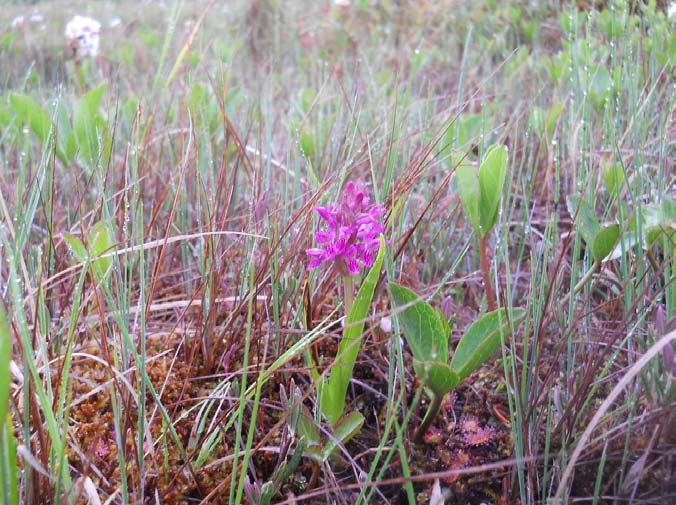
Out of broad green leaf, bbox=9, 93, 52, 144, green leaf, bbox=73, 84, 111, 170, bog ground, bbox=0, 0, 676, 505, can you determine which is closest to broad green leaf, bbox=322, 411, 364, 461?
bog ground, bbox=0, 0, 676, 505

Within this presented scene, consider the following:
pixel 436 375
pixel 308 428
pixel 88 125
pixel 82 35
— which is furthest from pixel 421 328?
pixel 82 35

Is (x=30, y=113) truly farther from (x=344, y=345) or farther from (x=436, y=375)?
(x=436, y=375)

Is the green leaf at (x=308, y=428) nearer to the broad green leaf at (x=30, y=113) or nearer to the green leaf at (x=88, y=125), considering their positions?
the green leaf at (x=88, y=125)

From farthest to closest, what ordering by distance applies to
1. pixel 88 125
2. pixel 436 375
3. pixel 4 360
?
pixel 88 125 < pixel 436 375 < pixel 4 360

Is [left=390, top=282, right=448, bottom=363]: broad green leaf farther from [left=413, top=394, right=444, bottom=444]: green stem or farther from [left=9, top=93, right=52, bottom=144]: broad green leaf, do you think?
[left=9, top=93, right=52, bottom=144]: broad green leaf

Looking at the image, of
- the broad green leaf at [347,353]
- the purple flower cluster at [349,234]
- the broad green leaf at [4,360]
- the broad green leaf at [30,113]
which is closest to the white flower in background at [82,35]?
the broad green leaf at [30,113]

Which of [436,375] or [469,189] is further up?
[469,189]

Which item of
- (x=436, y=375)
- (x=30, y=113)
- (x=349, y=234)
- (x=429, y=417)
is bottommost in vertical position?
(x=429, y=417)

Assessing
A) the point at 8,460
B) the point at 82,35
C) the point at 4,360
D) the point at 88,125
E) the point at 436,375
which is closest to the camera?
the point at 4,360

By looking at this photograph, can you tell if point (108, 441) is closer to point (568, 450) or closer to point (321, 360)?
point (321, 360)
